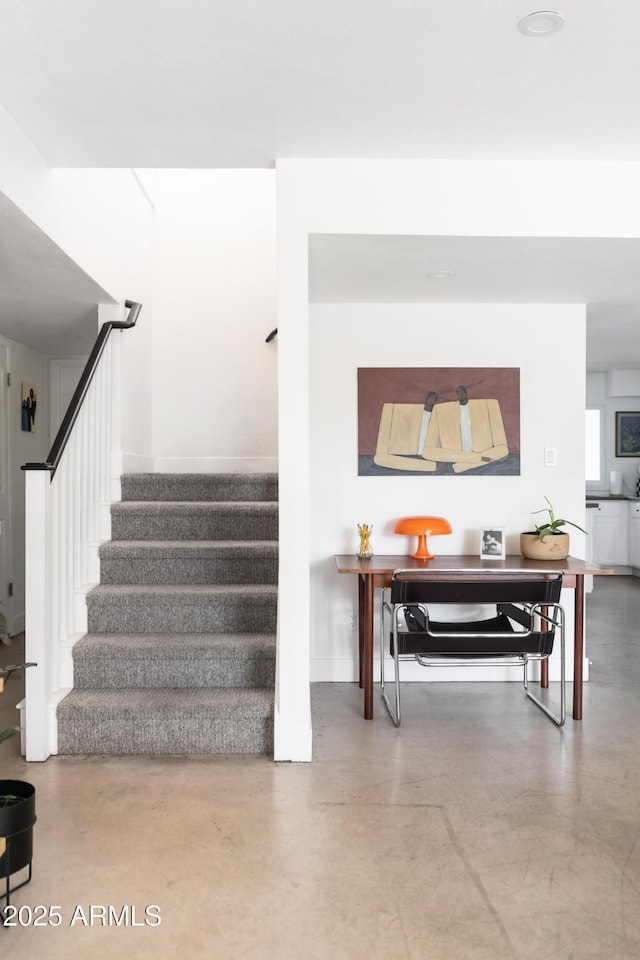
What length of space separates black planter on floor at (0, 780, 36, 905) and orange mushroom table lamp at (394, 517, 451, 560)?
2.43 metres

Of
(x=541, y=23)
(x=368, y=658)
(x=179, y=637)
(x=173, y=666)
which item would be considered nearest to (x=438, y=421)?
(x=368, y=658)

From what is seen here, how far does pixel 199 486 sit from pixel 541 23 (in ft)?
10.4

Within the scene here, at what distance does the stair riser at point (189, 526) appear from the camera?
13.8 ft

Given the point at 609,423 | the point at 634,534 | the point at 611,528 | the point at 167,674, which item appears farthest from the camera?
the point at 609,423

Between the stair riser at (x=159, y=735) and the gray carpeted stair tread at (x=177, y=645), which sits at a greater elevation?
the gray carpeted stair tread at (x=177, y=645)

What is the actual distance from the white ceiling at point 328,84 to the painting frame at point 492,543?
155 cm

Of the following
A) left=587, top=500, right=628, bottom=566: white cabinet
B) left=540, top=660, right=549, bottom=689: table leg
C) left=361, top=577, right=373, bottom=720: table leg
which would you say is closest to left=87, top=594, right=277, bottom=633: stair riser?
left=361, top=577, right=373, bottom=720: table leg

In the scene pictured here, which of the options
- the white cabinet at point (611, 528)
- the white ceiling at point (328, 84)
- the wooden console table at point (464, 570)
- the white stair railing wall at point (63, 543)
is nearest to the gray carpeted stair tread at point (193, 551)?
the white stair railing wall at point (63, 543)

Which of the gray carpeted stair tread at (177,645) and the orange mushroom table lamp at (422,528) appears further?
the orange mushroom table lamp at (422,528)

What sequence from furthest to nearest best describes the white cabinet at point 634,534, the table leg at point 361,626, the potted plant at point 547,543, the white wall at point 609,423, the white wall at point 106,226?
the white wall at point 609,423, the white cabinet at point 634,534, the table leg at point 361,626, the potted plant at point 547,543, the white wall at point 106,226

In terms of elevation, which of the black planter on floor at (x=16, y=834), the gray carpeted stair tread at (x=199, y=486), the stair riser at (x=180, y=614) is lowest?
the black planter on floor at (x=16, y=834)

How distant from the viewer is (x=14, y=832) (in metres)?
2.07

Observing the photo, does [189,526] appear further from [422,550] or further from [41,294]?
[41,294]

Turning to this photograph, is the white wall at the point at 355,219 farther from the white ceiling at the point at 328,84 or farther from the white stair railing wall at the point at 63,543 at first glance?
the white stair railing wall at the point at 63,543
